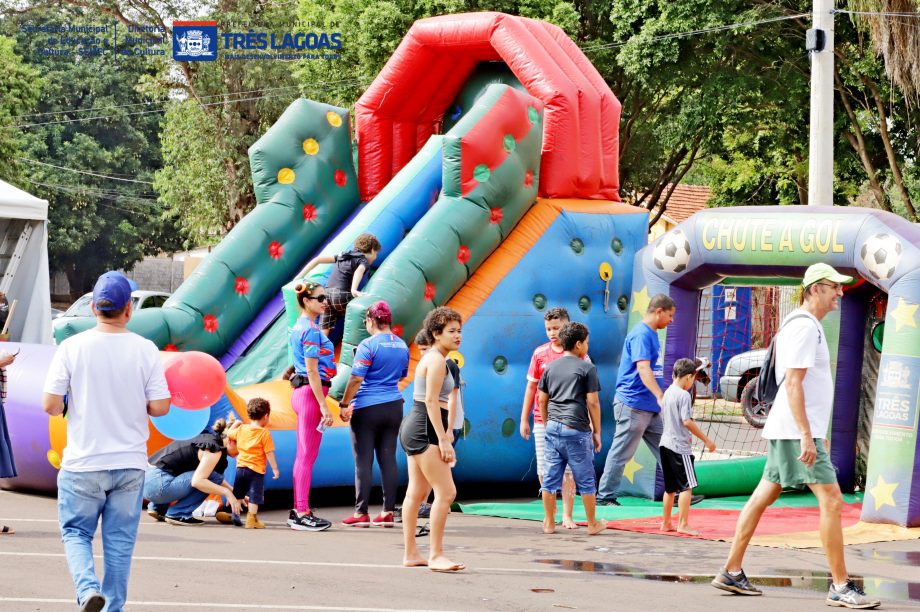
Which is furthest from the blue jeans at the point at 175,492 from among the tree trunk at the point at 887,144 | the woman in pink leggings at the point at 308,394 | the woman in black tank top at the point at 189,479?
the tree trunk at the point at 887,144

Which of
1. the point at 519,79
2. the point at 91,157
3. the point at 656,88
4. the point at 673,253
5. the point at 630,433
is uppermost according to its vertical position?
the point at 91,157

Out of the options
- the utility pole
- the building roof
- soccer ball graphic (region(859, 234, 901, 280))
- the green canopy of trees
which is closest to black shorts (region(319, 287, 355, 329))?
soccer ball graphic (region(859, 234, 901, 280))

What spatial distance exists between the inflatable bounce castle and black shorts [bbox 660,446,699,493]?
4.37 feet

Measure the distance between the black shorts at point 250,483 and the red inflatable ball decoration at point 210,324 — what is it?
291 cm

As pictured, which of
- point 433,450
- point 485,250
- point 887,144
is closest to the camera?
point 433,450

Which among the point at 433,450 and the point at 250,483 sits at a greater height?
the point at 433,450

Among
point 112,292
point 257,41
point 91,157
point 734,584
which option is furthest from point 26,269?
point 91,157

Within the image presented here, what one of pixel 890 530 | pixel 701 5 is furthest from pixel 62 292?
pixel 890 530

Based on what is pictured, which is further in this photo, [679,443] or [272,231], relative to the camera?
[272,231]

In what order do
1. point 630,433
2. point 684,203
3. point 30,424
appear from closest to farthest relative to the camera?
point 30,424 → point 630,433 → point 684,203

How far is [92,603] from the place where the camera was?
4.80 m

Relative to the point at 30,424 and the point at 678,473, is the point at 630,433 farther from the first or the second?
the point at 30,424

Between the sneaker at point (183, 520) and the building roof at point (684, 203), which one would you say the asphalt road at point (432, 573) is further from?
the building roof at point (684, 203)

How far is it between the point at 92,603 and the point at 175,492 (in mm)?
3948
